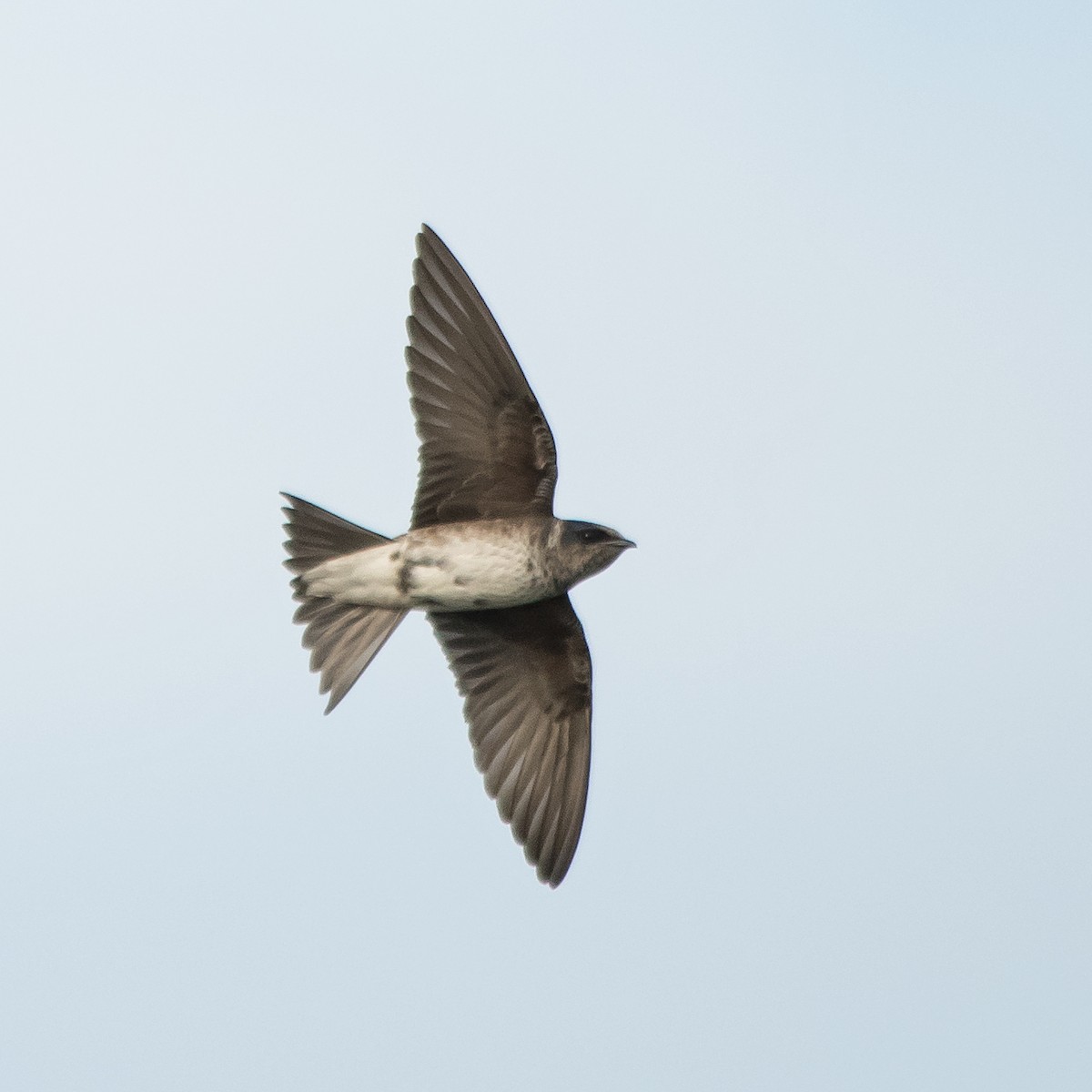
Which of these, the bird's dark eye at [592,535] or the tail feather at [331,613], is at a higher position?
the bird's dark eye at [592,535]

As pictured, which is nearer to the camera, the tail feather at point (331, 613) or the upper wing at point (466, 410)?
the upper wing at point (466, 410)

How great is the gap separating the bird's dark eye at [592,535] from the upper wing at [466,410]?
0.18m

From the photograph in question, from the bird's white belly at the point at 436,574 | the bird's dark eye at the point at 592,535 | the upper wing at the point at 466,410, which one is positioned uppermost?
the upper wing at the point at 466,410

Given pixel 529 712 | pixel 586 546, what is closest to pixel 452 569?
pixel 586 546

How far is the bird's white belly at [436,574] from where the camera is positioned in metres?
7.85

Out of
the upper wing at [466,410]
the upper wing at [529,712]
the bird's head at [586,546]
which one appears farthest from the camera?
the upper wing at [529,712]

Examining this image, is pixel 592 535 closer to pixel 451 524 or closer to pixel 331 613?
pixel 451 524

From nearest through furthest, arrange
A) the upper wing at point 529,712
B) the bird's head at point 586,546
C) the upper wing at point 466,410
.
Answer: the upper wing at point 466,410, the bird's head at point 586,546, the upper wing at point 529,712

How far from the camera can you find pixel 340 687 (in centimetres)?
802

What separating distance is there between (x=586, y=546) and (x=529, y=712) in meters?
0.98

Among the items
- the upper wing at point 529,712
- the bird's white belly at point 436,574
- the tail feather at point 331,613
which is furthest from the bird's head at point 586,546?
the tail feather at point 331,613

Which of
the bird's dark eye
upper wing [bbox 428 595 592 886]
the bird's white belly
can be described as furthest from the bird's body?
upper wing [bbox 428 595 592 886]

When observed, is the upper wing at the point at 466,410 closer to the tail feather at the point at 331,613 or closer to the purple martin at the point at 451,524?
the purple martin at the point at 451,524

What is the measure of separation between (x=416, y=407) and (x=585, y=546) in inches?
34.0
